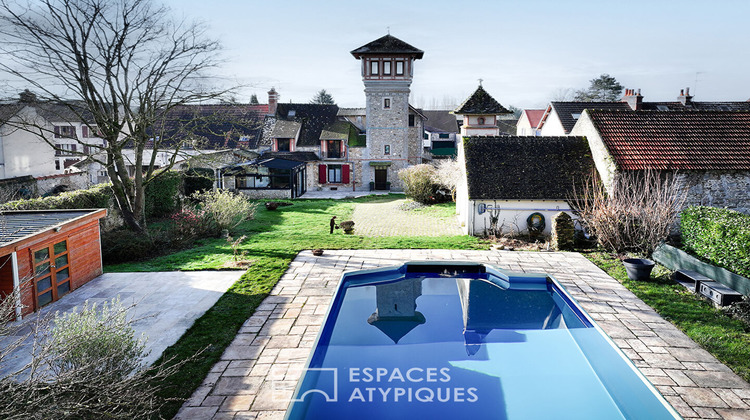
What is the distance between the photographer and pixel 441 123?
5800 centimetres

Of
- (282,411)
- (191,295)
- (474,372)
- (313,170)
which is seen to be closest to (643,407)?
(474,372)

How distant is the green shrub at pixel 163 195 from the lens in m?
20.2

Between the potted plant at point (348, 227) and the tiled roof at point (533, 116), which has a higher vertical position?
the tiled roof at point (533, 116)

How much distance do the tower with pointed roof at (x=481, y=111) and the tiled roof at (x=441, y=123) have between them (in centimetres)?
1831

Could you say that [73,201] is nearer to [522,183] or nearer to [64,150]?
[64,150]

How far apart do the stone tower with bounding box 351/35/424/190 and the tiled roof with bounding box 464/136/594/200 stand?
59.9 feet

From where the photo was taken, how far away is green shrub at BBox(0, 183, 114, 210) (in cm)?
1290

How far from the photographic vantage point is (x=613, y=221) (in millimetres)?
13445

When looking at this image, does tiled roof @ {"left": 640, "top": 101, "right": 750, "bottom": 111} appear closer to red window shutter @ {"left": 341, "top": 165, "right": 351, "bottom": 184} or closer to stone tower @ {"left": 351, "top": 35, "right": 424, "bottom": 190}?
stone tower @ {"left": 351, "top": 35, "right": 424, "bottom": 190}

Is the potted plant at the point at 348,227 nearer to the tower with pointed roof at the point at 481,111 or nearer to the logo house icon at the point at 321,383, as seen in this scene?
the logo house icon at the point at 321,383

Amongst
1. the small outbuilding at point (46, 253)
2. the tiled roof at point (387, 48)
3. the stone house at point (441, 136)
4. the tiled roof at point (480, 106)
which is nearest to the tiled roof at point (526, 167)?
the small outbuilding at point (46, 253)

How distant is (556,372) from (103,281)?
9.81 m

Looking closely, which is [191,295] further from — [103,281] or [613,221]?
[613,221]

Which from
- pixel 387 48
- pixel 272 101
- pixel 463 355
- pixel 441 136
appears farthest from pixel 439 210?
pixel 441 136
